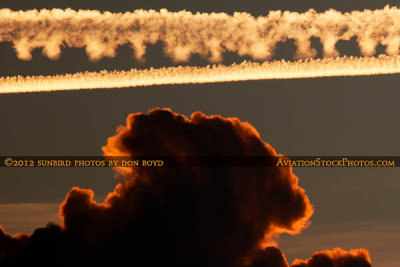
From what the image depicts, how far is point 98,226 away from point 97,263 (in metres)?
7.90

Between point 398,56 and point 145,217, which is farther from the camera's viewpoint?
point 145,217

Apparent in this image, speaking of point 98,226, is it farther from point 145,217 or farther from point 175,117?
point 175,117

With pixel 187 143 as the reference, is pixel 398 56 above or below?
below

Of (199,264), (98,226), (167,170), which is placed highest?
(167,170)

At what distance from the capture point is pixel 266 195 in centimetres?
16262

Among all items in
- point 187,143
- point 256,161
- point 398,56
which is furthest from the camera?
point 256,161

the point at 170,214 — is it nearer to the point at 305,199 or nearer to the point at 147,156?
the point at 147,156

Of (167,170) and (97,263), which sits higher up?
(167,170)

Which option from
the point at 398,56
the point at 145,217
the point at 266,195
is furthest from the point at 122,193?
the point at 398,56

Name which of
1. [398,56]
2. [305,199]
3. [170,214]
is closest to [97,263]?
[170,214]

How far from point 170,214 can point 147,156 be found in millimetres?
13505

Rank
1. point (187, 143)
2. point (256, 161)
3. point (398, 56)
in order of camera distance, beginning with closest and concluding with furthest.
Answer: point (398, 56)
point (187, 143)
point (256, 161)

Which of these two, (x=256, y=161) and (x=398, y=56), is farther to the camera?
(x=256, y=161)

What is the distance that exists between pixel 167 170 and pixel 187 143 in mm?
10151
